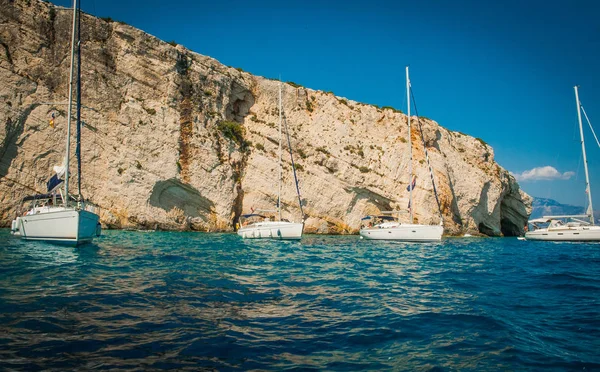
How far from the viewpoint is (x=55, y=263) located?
1052 centimetres

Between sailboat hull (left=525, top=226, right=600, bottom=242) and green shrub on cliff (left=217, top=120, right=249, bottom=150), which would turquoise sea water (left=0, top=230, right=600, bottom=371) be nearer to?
sailboat hull (left=525, top=226, right=600, bottom=242)

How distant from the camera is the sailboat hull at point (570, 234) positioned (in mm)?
30672

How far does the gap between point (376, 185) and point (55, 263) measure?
38.1m

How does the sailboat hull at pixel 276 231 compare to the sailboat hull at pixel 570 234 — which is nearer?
the sailboat hull at pixel 276 231

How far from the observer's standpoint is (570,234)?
105 ft

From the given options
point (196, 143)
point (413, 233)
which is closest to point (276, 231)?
point (413, 233)

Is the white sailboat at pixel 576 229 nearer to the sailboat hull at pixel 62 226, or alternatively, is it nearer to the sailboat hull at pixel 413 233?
the sailboat hull at pixel 413 233

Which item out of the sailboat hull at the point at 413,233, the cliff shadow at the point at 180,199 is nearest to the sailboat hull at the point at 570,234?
the sailboat hull at the point at 413,233

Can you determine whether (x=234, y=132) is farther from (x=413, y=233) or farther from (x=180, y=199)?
(x=413, y=233)

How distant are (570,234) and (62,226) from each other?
39.1 m

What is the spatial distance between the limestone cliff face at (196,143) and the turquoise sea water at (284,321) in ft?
91.0

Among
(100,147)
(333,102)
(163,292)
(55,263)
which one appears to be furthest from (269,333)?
(333,102)

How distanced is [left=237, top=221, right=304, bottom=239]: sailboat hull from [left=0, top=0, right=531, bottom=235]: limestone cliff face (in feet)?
37.6

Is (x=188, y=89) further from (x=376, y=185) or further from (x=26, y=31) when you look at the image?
(x=376, y=185)
